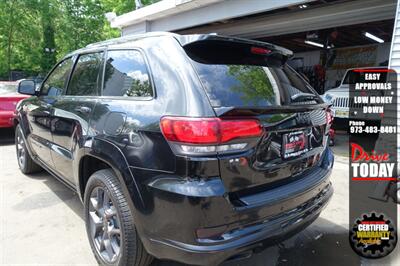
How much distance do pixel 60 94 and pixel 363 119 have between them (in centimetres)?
693

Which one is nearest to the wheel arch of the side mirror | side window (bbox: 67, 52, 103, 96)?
side window (bbox: 67, 52, 103, 96)

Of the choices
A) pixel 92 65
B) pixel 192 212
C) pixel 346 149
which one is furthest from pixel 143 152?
pixel 346 149

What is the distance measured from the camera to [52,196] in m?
4.02

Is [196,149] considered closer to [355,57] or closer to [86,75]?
[86,75]

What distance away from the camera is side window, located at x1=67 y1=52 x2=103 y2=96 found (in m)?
2.84

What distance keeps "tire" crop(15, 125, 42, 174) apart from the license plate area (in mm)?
3956

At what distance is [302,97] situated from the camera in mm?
2492

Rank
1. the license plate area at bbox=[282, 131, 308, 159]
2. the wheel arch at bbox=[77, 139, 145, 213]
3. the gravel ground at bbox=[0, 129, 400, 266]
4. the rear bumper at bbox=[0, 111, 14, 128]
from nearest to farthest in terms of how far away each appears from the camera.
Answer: the wheel arch at bbox=[77, 139, 145, 213] < the license plate area at bbox=[282, 131, 308, 159] < the gravel ground at bbox=[0, 129, 400, 266] < the rear bumper at bbox=[0, 111, 14, 128]

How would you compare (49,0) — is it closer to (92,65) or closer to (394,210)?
(92,65)

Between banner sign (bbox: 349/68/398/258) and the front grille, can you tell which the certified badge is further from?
the front grille

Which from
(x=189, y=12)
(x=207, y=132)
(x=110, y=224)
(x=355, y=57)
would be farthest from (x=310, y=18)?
(x=355, y=57)

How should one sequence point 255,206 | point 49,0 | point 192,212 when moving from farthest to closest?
point 49,0 < point 255,206 < point 192,212

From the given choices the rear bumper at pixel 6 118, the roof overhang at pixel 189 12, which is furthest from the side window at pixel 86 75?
the roof overhang at pixel 189 12

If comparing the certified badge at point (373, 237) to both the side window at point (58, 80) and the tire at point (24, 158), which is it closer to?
the side window at point (58, 80)
